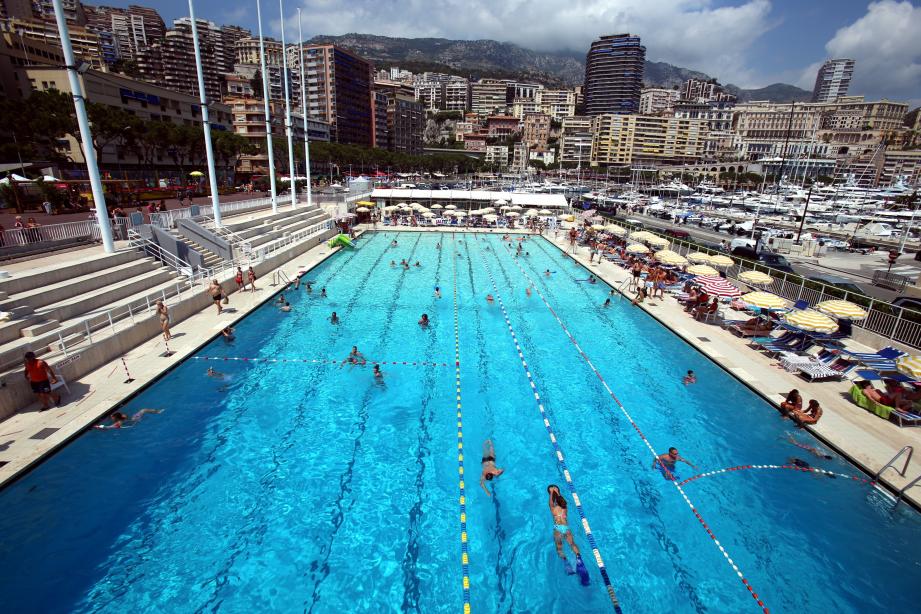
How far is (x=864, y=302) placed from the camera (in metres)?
15.9

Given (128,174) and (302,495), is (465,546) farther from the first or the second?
(128,174)

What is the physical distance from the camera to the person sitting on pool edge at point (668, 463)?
9607mm

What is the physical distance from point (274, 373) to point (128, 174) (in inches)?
2034

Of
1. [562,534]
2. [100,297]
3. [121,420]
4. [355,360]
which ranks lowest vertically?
[562,534]

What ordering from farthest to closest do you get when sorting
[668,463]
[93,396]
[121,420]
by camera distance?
[93,396]
[121,420]
[668,463]

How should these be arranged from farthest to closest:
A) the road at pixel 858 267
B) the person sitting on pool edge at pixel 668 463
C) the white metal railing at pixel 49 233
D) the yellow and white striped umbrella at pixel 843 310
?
the road at pixel 858 267 < the white metal railing at pixel 49 233 < the yellow and white striped umbrella at pixel 843 310 < the person sitting on pool edge at pixel 668 463

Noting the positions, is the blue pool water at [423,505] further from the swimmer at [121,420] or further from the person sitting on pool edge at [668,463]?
the person sitting on pool edge at [668,463]

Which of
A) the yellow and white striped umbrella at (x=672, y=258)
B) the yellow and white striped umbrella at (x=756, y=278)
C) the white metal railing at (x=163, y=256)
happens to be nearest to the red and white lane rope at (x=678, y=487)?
the yellow and white striped umbrella at (x=672, y=258)

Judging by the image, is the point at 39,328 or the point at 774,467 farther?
the point at 39,328

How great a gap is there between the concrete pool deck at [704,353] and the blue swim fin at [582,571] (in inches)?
262

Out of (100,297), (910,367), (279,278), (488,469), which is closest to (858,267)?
(910,367)

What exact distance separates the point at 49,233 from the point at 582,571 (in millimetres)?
20981

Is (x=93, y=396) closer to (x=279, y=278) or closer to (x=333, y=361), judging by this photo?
(x=333, y=361)

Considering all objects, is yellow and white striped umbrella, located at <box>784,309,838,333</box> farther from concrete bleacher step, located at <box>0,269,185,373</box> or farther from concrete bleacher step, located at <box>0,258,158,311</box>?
concrete bleacher step, located at <box>0,258,158,311</box>
